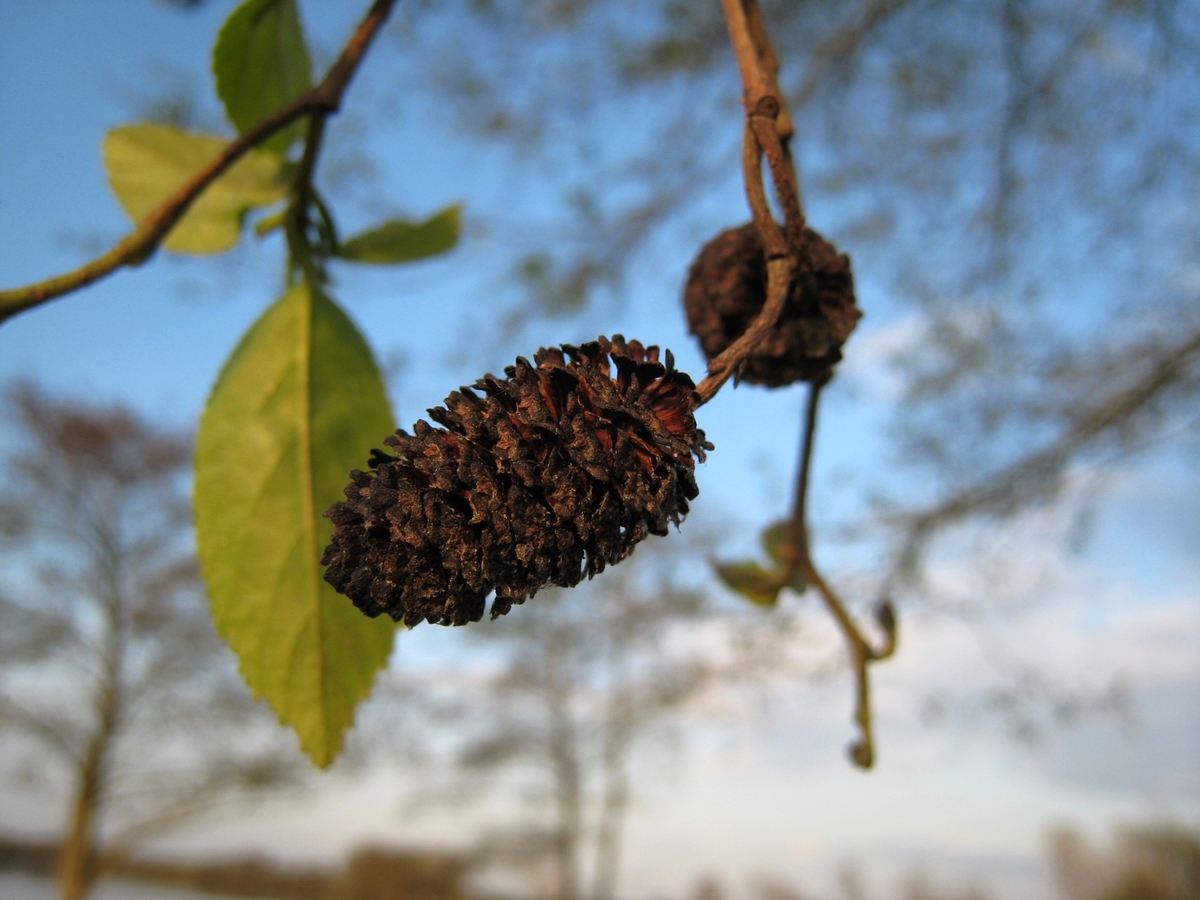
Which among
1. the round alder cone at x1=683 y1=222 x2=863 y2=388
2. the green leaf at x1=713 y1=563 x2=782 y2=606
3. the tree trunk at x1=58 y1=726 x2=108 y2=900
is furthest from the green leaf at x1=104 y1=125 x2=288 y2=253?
the tree trunk at x1=58 y1=726 x2=108 y2=900

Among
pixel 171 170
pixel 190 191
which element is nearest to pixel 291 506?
pixel 190 191

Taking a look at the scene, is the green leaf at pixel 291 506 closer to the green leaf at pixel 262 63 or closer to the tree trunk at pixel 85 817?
the green leaf at pixel 262 63

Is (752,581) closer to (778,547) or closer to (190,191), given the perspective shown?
(778,547)

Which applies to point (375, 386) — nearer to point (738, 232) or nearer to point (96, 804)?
point (738, 232)

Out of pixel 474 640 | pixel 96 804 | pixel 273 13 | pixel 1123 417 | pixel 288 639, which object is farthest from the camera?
pixel 474 640

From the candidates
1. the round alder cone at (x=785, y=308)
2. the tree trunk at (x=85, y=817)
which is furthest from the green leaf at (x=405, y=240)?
the tree trunk at (x=85, y=817)

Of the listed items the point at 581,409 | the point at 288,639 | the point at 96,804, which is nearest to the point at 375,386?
the point at 288,639
